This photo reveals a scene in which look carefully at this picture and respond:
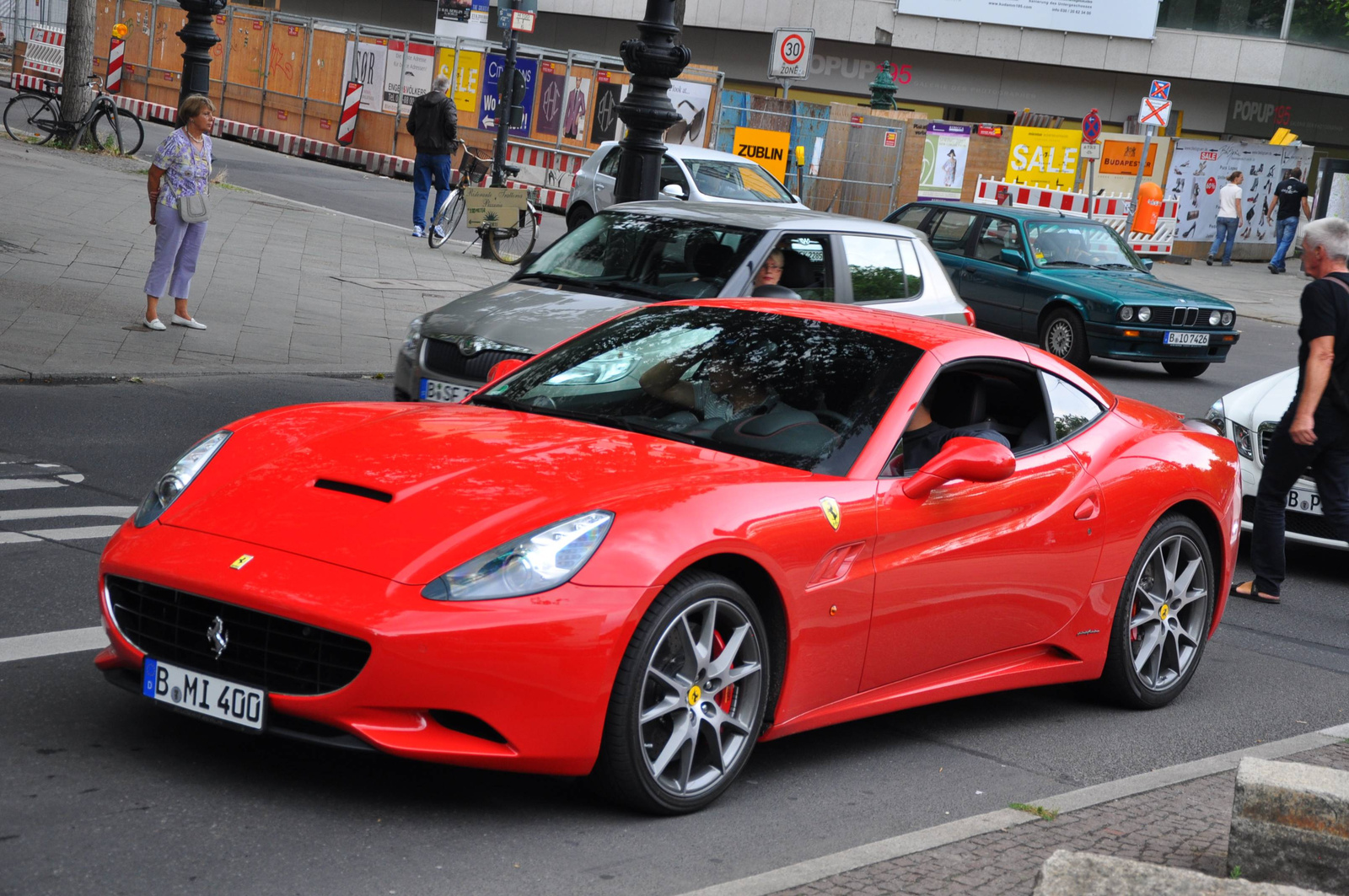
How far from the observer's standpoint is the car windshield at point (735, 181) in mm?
20297

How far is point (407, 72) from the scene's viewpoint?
31.5 m

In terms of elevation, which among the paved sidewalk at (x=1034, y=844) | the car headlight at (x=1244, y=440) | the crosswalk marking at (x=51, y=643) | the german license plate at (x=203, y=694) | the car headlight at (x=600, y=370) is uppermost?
the car headlight at (x=600, y=370)

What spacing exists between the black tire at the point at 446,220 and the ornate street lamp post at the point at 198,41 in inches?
220

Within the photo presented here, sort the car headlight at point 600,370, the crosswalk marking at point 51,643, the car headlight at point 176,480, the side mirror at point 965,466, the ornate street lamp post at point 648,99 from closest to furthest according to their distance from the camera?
the car headlight at point 176,480 → the side mirror at point 965,466 → the crosswalk marking at point 51,643 → the car headlight at point 600,370 → the ornate street lamp post at point 648,99

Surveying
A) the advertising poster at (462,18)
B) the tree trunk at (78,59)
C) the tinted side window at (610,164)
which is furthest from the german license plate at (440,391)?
the advertising poster at (462,18)

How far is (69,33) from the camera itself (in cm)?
2542

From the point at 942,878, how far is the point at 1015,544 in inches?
61.5

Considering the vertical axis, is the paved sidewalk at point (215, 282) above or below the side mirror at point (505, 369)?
below

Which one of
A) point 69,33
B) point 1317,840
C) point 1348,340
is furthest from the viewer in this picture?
point 69,33

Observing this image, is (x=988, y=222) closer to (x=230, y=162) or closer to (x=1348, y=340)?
(x=1348, y=340)

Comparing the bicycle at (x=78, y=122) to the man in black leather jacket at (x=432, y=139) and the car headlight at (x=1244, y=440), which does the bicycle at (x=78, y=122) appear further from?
the car headlight at (x=1244, y=440)

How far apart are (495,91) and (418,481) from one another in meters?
27.2

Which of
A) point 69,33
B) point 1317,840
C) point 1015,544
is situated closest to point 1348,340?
point 1015,544

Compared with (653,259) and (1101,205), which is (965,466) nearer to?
(653,259)
